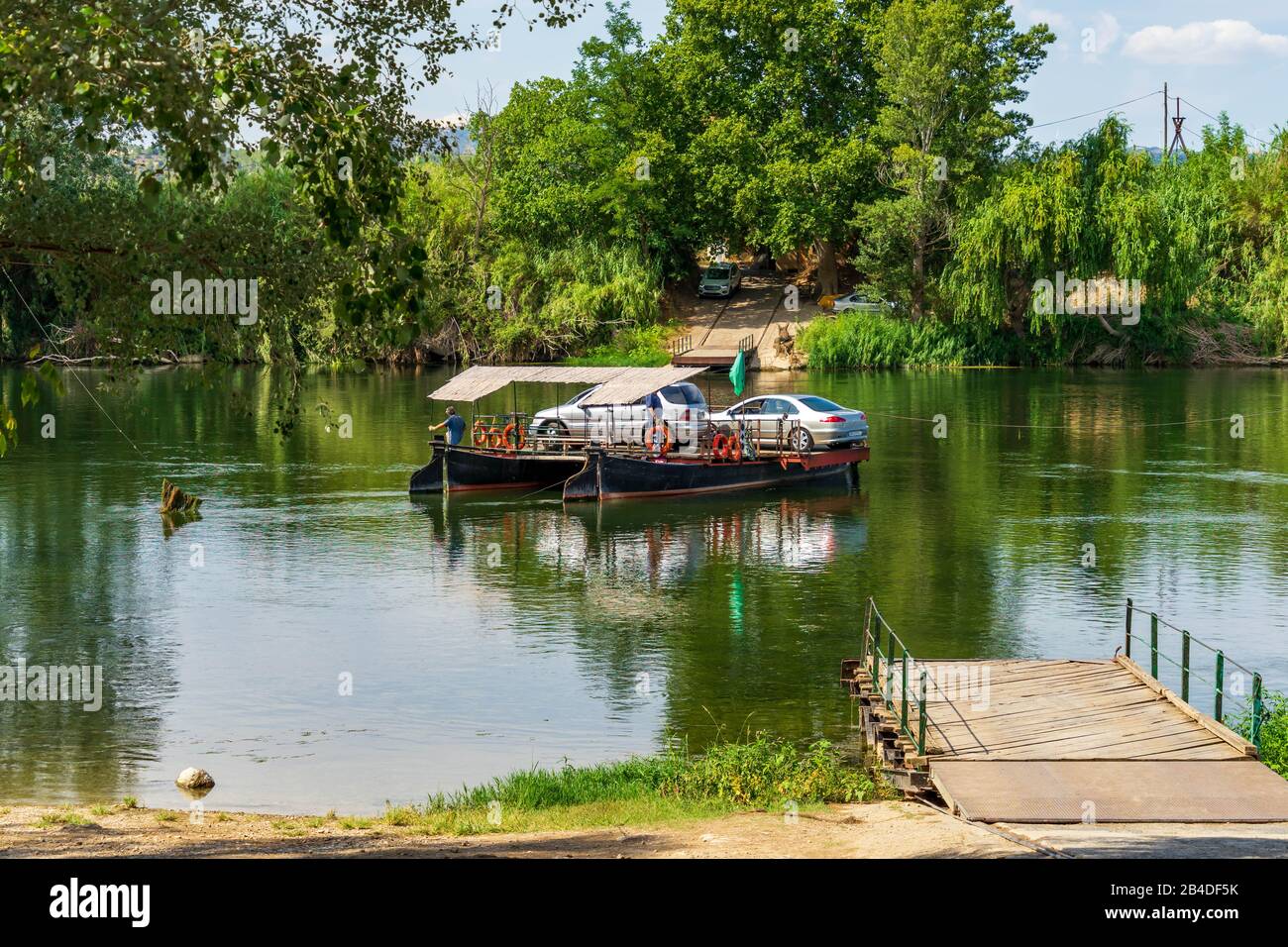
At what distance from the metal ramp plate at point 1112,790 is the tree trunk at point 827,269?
3189 inches

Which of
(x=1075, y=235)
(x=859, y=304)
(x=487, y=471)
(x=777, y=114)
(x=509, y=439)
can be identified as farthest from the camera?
(x=777, y=114)

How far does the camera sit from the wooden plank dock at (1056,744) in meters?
13.9

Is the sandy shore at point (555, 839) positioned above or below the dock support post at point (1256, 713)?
below

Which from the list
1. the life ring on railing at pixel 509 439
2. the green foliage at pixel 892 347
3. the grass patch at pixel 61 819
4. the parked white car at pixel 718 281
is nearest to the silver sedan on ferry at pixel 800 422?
the life ring on railing at pixel 509 439

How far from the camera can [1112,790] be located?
1434cm

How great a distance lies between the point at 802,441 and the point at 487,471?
8763 millimetres

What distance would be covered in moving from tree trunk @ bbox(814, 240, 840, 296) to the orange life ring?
5612 centimetres

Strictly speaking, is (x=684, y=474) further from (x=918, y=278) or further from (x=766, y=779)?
(x=918, y=278)

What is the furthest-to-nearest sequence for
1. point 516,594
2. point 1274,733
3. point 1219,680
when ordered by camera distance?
point 516,594 → point 1274,733 → point 1219,680

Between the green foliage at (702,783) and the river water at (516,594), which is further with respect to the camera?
the river water at (516,594)

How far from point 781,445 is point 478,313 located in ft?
171

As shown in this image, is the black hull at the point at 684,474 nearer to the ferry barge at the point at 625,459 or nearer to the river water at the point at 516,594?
the ferry barge at the point at 625,459

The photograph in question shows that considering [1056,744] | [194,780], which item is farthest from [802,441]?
[194,780]
